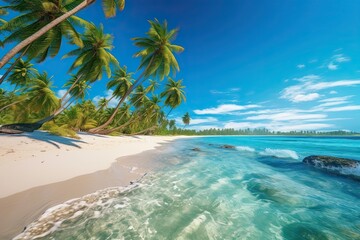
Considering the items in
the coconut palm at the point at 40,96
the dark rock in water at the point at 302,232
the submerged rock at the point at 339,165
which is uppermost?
the coconut palm at the point at 40,96

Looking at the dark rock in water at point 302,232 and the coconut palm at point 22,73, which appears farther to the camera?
the coconut palm at point 22,73

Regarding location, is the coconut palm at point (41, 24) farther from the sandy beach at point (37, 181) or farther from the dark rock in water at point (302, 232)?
the dark rock in water at point (302, 232)

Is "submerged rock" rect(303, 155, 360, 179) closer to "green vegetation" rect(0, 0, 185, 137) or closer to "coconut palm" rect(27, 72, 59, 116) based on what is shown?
"green vegetation" rect(0, 0, 185, 137)

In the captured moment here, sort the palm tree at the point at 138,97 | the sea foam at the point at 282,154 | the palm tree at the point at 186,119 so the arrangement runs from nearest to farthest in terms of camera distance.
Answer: the sea foam at the point at 282,154 < the palm tree at the point at 138,97 < the palm tree at the point at 186,119

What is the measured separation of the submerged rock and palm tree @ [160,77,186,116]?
2490 cm

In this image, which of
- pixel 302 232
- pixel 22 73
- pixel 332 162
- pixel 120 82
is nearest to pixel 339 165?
pixel 332 162

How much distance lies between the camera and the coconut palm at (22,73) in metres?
23.5

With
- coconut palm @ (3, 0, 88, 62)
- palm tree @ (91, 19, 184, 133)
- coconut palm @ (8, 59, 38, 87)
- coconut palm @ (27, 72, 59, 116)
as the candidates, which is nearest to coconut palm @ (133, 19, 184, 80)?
palm tree @ (91, 19, 184, 133)

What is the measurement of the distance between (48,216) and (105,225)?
1159 millimetres

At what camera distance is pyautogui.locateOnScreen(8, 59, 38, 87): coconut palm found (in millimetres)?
23495

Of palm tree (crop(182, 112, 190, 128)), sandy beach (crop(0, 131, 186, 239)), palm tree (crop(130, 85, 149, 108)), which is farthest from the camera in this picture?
palm tree (crop(182, 112, 190, 128))

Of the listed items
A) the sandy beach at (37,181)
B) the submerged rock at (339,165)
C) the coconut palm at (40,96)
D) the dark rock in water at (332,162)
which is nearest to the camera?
the sandy beach at (37,181)

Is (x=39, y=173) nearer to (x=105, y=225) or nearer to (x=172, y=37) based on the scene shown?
(x=105, y=225)

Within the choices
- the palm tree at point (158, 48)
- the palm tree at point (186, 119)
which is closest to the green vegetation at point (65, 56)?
the palm tree at point (158, 48)
